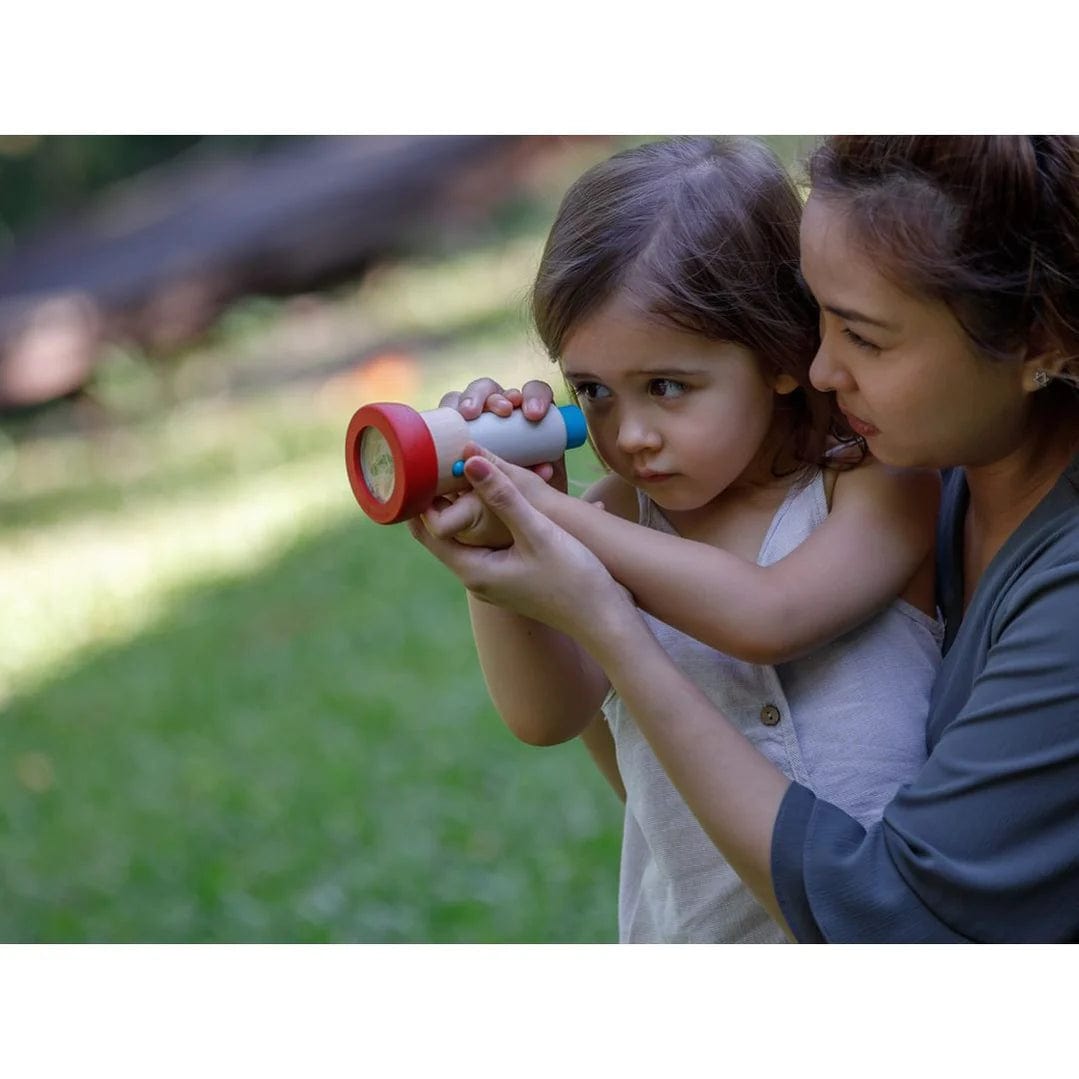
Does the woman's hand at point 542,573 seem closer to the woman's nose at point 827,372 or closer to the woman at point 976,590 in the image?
the woman at point 976,590

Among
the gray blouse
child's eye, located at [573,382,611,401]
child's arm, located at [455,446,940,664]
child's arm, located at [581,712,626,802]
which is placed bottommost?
child's arm, located at [581,712,626,802]

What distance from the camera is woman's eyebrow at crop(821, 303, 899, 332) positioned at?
5.36 ft

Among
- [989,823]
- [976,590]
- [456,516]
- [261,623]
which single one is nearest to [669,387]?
[456,516]

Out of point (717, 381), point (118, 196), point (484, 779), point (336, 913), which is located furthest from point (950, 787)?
point (118, 196)

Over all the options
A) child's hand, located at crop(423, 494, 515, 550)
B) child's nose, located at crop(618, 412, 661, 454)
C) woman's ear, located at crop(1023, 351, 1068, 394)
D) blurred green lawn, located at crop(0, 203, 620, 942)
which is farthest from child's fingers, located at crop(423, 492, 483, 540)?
woman's ear, located at crop(1023, 351, 1068, 394)

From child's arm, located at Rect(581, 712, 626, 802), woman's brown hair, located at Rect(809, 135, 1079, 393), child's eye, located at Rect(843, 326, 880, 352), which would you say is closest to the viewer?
woman's brown hair, located at Rect(809, 135, 1079, 393)

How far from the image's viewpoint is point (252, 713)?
16.1 ft

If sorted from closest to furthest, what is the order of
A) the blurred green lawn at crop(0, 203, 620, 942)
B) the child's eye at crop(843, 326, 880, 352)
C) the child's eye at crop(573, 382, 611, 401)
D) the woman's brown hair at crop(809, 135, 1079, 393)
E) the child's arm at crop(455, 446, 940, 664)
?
the woman's brown hair at crop(809, 135, 1079, 393), the child's eye at crop(843, 326, 880, 352), the child's arm at crop(455, 446, 940, 664), the child's eye at crop(573, 382, 611, 401), the blurred green lawn at crop(0, 203, 620, 942)

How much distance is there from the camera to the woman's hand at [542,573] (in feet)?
5.78

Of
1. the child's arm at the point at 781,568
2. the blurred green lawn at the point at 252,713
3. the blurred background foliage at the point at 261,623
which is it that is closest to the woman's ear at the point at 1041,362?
the child's arm at the point at 781,568

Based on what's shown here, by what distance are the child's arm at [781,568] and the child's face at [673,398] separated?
9cm

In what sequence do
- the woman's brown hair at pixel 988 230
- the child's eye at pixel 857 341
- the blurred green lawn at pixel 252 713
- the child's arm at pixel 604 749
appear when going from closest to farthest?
the woman's brown hair at pixel 988 230 → the child's eye at pixel 857 341 → the child's arm at pixel 604 749 → the blurred green lawn at pixel 252 713

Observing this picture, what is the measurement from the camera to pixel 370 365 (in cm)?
751

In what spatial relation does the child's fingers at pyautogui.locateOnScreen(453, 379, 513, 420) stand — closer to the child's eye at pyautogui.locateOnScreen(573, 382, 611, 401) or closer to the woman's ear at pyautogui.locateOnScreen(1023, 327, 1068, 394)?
the child's eye at pyautogui.locateOnScreen(573, 382, 611, 401)
